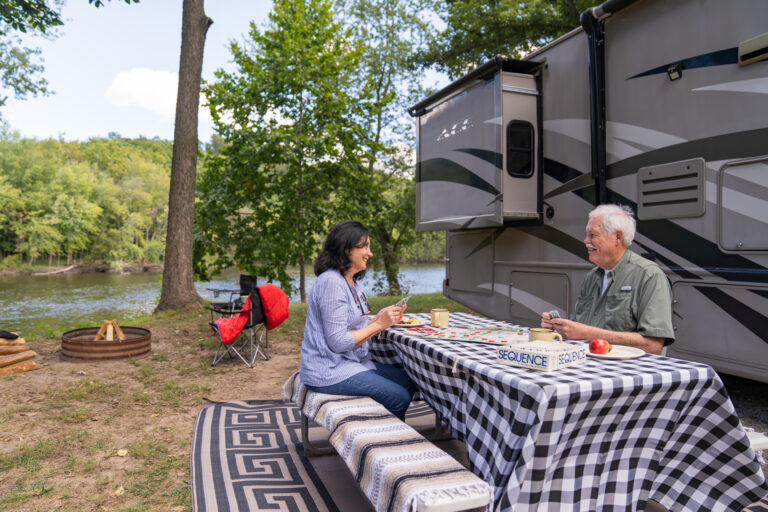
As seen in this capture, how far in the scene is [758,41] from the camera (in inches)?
112

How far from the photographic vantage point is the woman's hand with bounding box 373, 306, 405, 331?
2520 millimetres

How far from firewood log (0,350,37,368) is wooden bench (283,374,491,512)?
141 inches

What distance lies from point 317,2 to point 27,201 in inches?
1251

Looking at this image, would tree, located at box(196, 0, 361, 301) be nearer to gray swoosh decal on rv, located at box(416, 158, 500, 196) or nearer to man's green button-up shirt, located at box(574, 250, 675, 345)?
gray swoosh decal on rv, located at box(416, 158, 500, 196)

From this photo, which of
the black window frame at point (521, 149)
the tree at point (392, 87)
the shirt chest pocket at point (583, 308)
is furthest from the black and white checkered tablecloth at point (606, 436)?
the tree at point (392, 87)

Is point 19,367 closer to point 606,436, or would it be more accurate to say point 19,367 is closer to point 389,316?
point 389,316

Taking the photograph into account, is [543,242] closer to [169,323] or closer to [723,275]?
[723,275]

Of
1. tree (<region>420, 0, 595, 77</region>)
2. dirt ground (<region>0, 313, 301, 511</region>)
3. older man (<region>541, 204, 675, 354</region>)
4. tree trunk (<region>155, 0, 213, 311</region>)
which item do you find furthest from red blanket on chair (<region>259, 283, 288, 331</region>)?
tree (<region>420, 0, 595, 77</region>)

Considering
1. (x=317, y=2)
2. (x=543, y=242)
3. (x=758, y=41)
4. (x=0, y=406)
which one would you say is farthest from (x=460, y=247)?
(x=317, y=2)

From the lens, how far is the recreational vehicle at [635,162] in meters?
2.94

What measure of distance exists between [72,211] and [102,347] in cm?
3366

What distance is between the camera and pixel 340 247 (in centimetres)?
278

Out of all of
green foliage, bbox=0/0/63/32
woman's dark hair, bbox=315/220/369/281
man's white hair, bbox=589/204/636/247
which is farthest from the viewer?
green foliage, bbox=0/0/63/32

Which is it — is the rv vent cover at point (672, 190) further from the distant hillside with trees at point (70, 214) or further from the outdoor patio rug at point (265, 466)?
the distant hillside with trees at point (70, 214)
